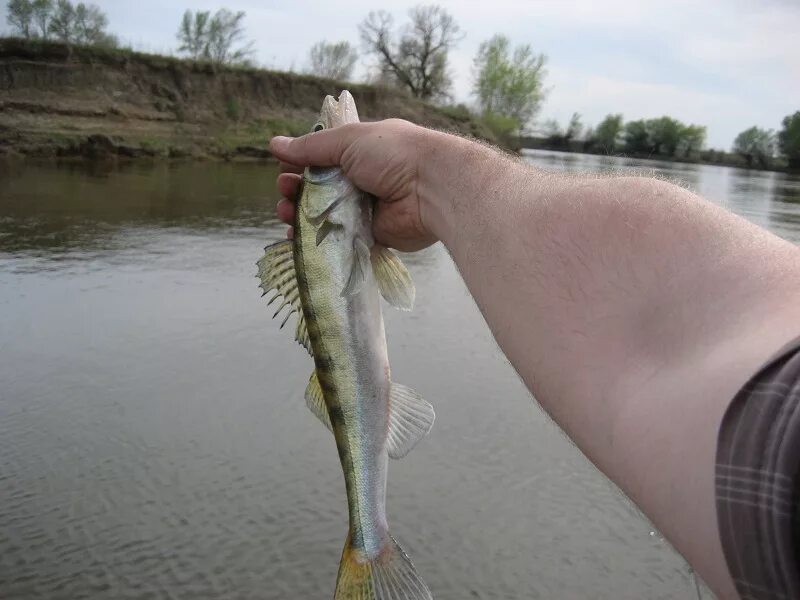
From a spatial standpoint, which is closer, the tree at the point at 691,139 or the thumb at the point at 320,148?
the thumb at the point at 320,148

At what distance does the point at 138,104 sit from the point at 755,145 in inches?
2753

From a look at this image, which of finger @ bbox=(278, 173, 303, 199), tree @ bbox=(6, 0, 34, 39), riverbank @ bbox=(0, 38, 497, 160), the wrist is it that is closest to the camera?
the wrist

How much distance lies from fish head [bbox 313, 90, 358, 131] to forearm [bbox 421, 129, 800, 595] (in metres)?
0.97

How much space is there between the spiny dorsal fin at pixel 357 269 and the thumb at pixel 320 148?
314 mm

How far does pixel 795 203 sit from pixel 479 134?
1913 centimetres

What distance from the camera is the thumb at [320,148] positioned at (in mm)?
2443

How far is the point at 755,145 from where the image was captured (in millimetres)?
77375

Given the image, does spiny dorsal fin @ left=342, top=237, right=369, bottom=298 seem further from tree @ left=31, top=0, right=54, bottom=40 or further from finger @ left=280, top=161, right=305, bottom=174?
tree @ left=31, top=0, right=54, bottom=40

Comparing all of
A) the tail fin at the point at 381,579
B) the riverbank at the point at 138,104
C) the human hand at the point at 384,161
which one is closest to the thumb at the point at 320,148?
the human hand at the point at 384,161

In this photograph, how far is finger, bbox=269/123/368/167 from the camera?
2.43 m

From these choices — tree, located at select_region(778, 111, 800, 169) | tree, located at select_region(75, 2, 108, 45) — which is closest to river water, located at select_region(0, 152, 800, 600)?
tree, located at select_region(75, 2, 108, 45)

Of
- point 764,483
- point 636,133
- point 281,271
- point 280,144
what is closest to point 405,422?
point 281,271

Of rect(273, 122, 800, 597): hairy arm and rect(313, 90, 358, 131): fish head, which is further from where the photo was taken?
rect(313, 90, 358, 131): fish head

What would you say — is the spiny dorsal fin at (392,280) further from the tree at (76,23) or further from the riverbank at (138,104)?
the tree at (76,23)
